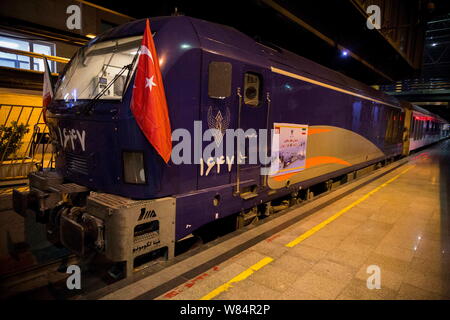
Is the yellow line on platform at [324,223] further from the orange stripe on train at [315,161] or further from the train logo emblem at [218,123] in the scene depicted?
the train logo emblem at [218,123]

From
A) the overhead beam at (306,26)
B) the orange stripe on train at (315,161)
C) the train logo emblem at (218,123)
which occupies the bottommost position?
the orange stripe on train at (315,161)

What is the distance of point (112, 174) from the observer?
3275mm

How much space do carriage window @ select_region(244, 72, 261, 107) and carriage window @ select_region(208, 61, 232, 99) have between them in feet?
1.61

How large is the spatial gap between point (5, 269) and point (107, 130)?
2560 millimetres

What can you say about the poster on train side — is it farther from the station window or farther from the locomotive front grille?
the station window

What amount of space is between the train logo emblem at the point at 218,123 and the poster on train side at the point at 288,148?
1.19 m

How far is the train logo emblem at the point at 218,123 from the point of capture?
3535 millimetres

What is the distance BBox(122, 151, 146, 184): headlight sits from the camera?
3102 mm

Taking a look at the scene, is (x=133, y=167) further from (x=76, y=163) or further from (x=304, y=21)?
(x=304, y=21)

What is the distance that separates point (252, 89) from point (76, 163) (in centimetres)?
259

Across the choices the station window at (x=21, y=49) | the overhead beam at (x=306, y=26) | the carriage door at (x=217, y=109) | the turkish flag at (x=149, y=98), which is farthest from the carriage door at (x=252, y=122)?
the station window at (x=21, y=49)

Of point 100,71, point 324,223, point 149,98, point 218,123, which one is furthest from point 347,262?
point 100,71

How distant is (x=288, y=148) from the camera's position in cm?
507

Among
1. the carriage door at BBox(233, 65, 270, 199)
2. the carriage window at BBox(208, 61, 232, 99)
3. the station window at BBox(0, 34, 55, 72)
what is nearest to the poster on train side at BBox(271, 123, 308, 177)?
the carriage door at BBox(233, 65, 270, 199)
